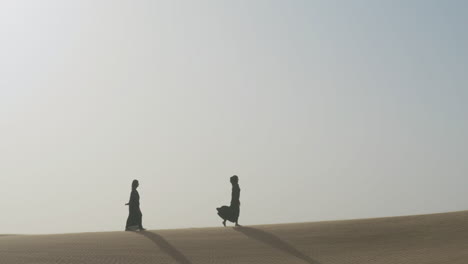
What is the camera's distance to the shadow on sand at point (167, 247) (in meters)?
18.1

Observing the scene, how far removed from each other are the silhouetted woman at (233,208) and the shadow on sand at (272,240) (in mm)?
483

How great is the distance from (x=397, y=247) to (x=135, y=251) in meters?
8.51

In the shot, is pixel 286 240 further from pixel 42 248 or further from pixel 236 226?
pixel 42 248

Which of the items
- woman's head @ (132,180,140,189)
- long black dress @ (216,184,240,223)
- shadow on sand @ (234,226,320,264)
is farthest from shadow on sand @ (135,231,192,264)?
shadow on sand @ (234,226,320,264)

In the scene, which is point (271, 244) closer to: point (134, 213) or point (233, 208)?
point (233, 208)

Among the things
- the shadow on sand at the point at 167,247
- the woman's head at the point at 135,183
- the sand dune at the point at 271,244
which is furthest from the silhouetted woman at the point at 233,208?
the woman's head at the point at 135,183

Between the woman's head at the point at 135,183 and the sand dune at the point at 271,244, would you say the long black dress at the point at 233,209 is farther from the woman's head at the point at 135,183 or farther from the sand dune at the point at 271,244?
the woman's head at the point at 135,183

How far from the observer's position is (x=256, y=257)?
60.7ft

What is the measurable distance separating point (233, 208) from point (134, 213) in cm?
362

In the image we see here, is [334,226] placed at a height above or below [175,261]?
above

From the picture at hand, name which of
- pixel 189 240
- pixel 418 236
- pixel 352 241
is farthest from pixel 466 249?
pixel 189 240

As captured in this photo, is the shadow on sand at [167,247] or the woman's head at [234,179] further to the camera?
the woman's head at [234,179]

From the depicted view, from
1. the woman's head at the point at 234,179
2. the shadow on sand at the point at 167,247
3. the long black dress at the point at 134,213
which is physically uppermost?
the woman's head at the point at 234,179

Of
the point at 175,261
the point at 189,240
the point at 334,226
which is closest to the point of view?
the point at 175,261
